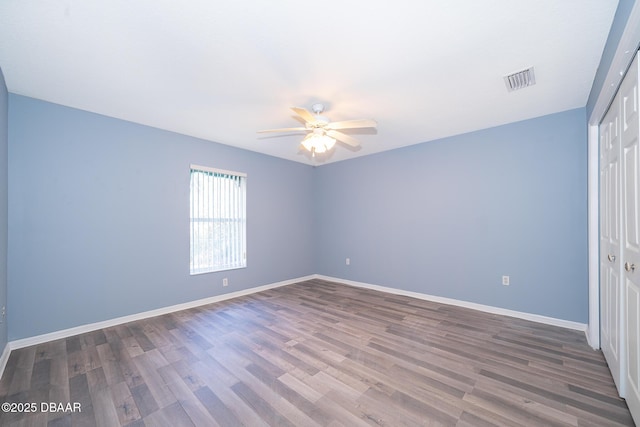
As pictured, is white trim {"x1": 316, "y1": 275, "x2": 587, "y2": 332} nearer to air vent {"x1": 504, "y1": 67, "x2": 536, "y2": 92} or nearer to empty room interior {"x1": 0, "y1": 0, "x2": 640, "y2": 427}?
empty room interior {"x1": 0, "y1": 0, "x2": 640, "y2": 427}

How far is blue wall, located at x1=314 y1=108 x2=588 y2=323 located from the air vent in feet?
3.58

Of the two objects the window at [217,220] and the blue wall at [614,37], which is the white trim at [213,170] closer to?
the window at [217,220]

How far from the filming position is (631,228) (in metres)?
Result: 1.61

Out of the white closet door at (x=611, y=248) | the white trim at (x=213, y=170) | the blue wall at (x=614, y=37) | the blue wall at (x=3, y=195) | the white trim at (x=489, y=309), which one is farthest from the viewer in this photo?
the white trim at (x=213, y=170)

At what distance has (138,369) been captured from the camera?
2211 millimetres

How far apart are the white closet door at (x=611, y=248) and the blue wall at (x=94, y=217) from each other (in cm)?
433

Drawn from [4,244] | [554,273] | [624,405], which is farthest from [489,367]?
[4,244]

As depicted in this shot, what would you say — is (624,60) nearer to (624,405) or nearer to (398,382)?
(624,405)

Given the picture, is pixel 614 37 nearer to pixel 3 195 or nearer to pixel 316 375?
pixel 316 375

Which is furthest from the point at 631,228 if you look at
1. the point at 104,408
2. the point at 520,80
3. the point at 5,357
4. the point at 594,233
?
the point at 5,357

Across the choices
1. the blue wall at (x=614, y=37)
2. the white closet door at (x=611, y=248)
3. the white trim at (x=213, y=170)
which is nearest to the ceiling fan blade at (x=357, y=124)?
the blue wall at (x=614, y=37)

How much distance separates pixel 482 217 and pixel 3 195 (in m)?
5.29

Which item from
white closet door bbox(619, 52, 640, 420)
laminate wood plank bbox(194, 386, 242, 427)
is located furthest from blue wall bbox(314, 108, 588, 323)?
laminate wood plank bbox(194, 386, 242, 427)

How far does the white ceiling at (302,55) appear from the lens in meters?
1.62
